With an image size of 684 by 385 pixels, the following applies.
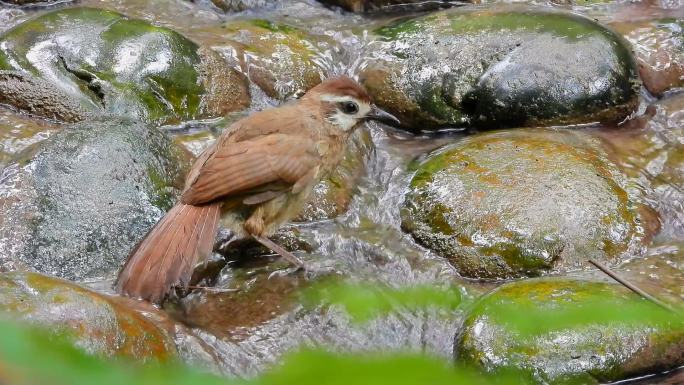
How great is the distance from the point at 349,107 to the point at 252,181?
930mm

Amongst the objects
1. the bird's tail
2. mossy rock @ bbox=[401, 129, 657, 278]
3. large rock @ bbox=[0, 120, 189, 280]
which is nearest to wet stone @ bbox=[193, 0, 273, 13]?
large rock @ bbox=[0, 120, 189, 280]

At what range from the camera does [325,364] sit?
2.95 feet

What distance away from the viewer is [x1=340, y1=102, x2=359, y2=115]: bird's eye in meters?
5.44

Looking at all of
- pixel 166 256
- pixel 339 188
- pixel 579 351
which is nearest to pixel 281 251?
pixel 166 256

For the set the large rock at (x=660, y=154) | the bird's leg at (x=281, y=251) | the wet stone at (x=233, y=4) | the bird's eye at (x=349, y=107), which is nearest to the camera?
the bird's leg at (x=281, y=251)

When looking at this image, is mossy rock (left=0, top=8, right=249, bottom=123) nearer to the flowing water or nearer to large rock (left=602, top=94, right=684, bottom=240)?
the flowing water

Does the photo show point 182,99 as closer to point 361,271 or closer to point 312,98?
point 312,98

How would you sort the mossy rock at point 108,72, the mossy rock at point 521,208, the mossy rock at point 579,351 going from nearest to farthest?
the mossy rock at point 579,351 → the mossy rock at point 521,208 → the mossy rock at point 108,72

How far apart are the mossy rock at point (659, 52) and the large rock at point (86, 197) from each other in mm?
4183

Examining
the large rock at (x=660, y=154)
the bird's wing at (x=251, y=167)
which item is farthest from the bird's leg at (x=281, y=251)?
the large rock at (x=660, y=154)

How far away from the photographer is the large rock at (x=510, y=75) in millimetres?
6766

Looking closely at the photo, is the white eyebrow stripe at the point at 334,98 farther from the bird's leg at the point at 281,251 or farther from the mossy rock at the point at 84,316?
the mossy rock at the point at 84,316

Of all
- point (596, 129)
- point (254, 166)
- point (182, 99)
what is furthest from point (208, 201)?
point (596, 129)

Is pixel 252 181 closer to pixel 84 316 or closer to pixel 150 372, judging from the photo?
pixel 84 316
